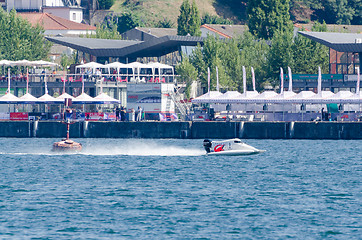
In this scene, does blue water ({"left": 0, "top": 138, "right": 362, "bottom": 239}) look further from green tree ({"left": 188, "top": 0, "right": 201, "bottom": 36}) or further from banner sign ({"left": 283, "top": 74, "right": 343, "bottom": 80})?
green tree ({"left": 188, "top": 0, "right": 201, "bottom": 36})

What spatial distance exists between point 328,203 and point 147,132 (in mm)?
56166

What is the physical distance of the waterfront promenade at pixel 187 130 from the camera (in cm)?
10231

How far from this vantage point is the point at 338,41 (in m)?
128

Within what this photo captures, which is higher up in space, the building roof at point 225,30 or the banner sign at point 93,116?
the building roof at point 225,30

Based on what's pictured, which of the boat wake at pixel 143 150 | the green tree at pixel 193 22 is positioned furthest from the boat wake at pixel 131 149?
the green tree at pixel 193 22

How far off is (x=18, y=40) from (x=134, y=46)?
26.4 metres

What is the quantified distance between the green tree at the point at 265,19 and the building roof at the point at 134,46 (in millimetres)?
22860

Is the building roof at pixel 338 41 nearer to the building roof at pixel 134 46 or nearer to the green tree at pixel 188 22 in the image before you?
the building roof at pixel 134 46

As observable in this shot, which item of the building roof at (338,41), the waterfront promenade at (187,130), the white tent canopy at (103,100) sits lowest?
the waterfront promenade at (187,130)

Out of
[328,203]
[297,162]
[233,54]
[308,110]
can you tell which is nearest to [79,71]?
[233,54]

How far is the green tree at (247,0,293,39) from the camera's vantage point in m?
167

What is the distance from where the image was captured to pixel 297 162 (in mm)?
79812

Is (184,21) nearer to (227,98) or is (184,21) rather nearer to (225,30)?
(225,30)

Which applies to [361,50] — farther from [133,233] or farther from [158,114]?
[133,233]
